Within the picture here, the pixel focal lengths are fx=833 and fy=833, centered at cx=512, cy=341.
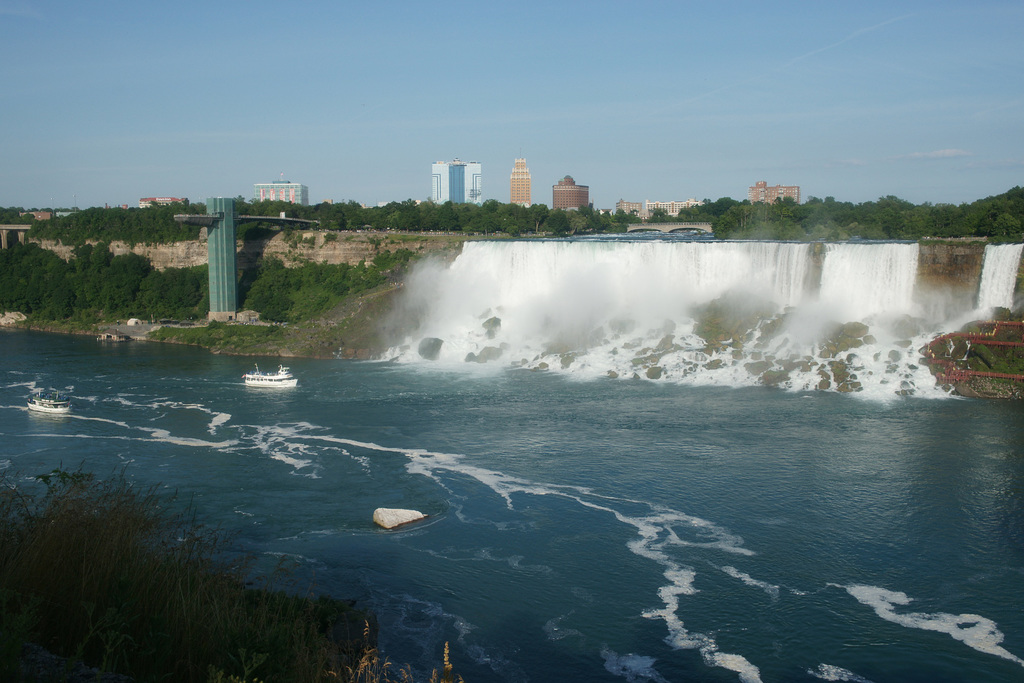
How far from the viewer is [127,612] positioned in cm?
606

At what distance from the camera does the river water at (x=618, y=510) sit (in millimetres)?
11570

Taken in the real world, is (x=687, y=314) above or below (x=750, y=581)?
above

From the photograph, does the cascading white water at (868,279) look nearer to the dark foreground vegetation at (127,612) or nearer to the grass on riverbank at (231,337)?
the grass on riverbank at (231,337)

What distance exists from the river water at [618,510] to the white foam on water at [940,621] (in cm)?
3

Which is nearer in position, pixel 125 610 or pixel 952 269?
pixel 125 610

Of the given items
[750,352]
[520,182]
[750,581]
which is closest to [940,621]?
[750,581]

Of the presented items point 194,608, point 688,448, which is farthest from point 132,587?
point 688,448

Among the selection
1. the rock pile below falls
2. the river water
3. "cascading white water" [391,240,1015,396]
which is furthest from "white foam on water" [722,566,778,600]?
"cascading white water" [391,240,1015,396]

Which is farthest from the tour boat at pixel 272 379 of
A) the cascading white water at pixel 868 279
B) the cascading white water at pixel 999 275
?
the cascading white water at pixel 999 275

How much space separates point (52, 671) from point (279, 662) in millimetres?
1403

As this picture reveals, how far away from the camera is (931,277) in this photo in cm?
3247

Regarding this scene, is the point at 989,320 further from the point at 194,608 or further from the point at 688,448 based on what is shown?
the point at 194,608

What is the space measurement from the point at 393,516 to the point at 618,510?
4457 millimetres

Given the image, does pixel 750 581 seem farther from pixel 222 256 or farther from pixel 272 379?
pixel 222 256
